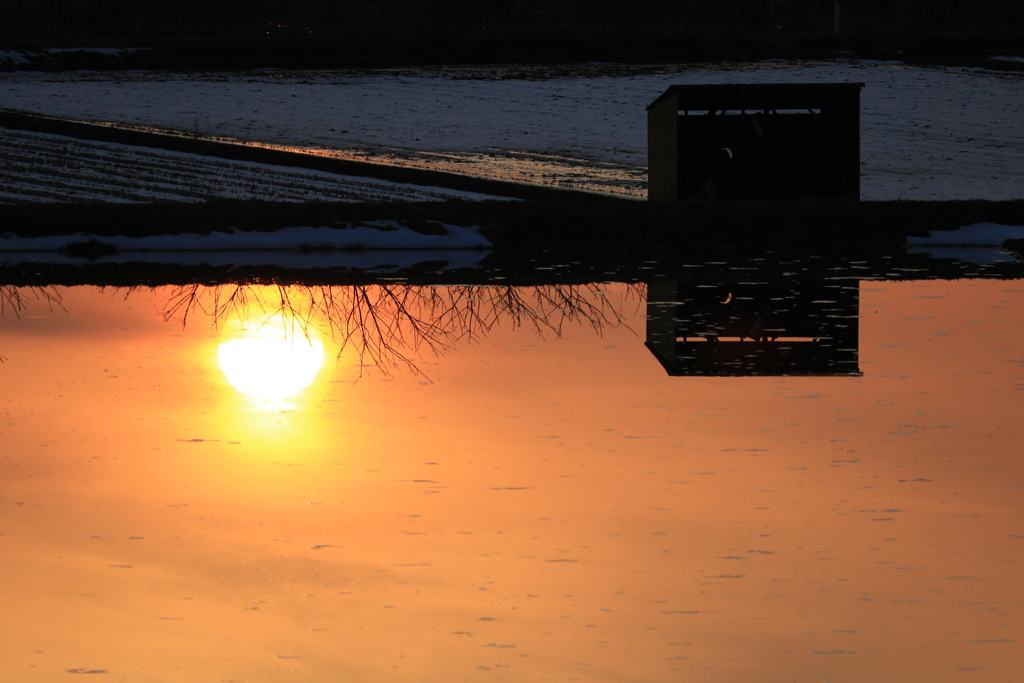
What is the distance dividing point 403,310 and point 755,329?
10.4 ft

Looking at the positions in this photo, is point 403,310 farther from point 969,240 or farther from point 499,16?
point 499,16

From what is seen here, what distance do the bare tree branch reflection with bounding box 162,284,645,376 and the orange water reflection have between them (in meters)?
1.38

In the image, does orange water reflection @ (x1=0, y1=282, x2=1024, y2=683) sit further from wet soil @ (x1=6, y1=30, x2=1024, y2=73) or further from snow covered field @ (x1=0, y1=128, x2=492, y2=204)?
wet soil @ (x1=6, y1=30, x2=1024, y2=73)

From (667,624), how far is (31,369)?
20.3 ft

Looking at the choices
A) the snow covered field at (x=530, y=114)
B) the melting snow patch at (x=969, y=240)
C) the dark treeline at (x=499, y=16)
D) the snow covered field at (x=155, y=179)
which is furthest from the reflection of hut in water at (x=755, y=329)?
the dark treeline at (x=499, y=16)

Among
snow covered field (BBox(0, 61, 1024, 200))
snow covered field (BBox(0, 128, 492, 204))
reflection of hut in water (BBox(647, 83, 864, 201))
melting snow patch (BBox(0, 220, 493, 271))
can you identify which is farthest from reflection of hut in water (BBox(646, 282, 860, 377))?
snow covered field (BBox(0, 61, 1024, 200))

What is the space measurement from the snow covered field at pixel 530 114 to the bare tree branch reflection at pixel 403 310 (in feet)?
49.4

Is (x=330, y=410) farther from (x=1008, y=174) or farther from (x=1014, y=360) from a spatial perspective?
(x=1008, y=174)

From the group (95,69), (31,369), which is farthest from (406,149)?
(31,369)

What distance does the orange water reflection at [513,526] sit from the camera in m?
4.46

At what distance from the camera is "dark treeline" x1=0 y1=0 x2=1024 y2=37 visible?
257 ft

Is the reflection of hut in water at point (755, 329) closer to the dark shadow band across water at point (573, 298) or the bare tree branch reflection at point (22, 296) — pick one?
the dark shadow band across water at point (573, 298)

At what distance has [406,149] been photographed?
37.2 metres

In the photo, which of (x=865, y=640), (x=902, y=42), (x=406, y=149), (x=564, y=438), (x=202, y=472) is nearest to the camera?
(x=865, y=640)
